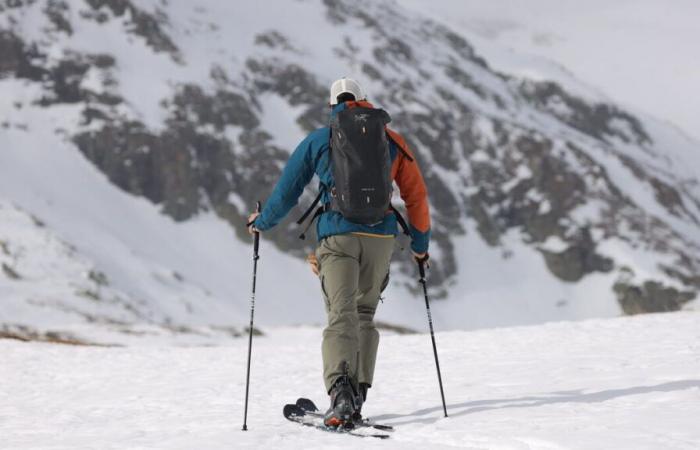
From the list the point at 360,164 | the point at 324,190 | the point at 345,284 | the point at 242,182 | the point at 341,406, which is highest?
the point at 242,182

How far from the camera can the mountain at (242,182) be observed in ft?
400

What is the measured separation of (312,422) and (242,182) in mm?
145262

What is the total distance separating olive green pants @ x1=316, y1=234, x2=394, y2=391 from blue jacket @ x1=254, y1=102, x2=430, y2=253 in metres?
0.09

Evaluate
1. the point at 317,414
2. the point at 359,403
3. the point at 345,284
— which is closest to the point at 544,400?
the point at 359,403

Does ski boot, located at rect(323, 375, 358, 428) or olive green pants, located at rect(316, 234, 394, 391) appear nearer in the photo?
ski boot, located at rect(323, 375, 358, 428)

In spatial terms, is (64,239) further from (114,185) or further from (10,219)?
(114,185)

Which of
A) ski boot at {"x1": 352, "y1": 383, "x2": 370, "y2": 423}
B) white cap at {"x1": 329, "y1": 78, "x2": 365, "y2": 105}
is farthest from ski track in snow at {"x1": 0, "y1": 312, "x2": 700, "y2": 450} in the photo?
white cap at {"x1": 329, "y1": 78, "x2": 365, "y2": 105}

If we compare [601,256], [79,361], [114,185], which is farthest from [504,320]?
[79,361]

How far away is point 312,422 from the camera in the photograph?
6.28 m

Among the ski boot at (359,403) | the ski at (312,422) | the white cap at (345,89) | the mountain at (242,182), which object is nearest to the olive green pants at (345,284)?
the ski boot at (359,403)

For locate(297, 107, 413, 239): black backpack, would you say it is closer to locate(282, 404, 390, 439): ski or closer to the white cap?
the white cap

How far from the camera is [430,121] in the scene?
608 feet

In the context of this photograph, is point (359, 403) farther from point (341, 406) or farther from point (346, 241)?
point (346, 241)

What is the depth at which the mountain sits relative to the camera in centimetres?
12200
